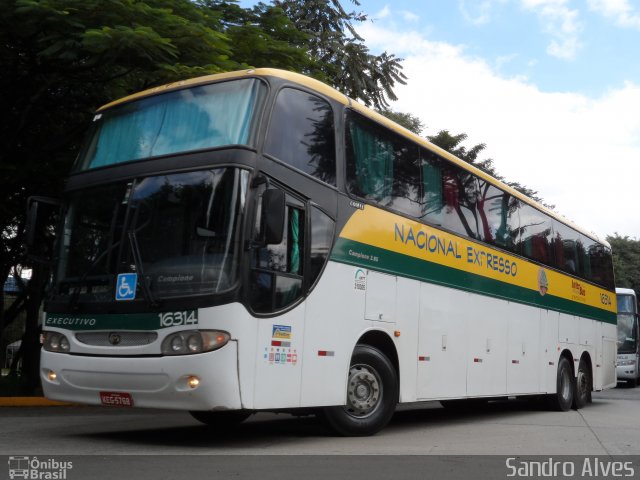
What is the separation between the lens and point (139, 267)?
7.43 metres

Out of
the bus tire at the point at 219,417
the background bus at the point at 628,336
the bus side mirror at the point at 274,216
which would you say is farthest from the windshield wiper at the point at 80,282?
the background bus at the point at 628,336

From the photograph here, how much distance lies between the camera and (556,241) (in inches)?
604

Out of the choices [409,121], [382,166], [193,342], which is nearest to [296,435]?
[193,342]

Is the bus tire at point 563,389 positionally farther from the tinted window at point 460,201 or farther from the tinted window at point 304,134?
the tinted window at point 304,134

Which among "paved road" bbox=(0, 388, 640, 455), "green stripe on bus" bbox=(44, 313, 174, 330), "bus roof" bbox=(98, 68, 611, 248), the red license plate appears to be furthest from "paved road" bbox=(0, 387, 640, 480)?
"bus roof" bbox=(98, 68, 611, 248)

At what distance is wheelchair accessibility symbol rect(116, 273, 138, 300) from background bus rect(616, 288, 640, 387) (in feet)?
81.0

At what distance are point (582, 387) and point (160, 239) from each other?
1151cm

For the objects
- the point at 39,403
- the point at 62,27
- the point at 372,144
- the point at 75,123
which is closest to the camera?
the point at 372,144

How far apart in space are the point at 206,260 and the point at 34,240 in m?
2.39

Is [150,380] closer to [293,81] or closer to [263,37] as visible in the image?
[293,81]

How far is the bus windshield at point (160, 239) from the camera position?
7.18 m

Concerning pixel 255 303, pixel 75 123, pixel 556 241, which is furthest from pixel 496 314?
pixel 75 123

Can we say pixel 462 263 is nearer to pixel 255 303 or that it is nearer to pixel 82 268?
pixel 255 303

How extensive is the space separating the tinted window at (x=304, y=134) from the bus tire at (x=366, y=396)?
6.84 feet
